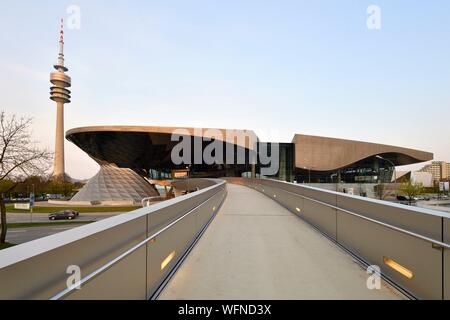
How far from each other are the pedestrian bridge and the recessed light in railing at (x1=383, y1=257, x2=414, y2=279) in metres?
0.01

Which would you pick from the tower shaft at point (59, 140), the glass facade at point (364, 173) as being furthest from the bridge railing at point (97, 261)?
the tower shaft at point (59, 140)

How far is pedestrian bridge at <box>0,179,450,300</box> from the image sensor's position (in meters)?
2.13

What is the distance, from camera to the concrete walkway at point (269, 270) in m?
3.78

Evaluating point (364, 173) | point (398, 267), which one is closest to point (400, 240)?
point (398, 267)

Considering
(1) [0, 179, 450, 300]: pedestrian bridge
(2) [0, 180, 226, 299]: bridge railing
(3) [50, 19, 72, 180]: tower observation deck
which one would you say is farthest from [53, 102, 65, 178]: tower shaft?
(2) [0, 180, 226, 299]: bridge railing

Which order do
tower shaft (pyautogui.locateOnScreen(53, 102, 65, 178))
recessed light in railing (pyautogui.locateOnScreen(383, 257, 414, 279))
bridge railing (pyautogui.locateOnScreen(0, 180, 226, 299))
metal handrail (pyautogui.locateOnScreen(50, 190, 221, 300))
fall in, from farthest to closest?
tower shaft (pyautogui.locateOnScreen(53, 102, 65, 178)), recessed light in railing (pyautogui.locateOnScreen(383, 257, 414, 279)), metal handrail (pyautogui.locateOnScreen(50, 190, 221, 300)), bridge railing (pyautogui.locateOnScreen(0, 180, 226, 299))

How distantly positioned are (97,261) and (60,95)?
535 ft

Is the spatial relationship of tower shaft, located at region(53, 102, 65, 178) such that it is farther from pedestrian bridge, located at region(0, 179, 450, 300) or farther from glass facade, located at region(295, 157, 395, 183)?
pedestrian bridge, located at region(0, 179, 450, 300)

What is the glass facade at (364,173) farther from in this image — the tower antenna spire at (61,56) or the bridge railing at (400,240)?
the tower antenna spire at (61,56)

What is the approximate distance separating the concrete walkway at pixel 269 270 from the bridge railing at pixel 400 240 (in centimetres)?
26

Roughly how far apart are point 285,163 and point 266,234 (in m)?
65.2

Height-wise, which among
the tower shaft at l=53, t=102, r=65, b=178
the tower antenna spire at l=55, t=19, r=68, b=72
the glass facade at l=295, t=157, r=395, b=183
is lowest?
the glass facade at l=295, t=157, r=395, b=183

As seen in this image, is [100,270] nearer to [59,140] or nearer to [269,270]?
[269,270]
